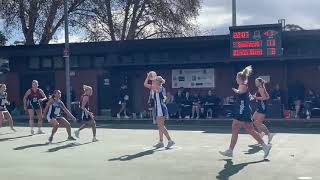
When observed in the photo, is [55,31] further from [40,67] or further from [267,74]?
[267,74]

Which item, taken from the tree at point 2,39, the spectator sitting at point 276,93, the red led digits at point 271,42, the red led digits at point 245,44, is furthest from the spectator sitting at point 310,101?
the tree at point 2,39

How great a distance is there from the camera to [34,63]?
28.8 meters

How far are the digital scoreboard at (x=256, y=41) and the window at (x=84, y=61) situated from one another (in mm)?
8292

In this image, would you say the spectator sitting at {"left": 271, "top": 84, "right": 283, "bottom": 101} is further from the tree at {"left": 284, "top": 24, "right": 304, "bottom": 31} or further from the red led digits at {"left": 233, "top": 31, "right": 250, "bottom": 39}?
the tree at {"left": 284, "top": 24, "right": 304, "bottom": 31}

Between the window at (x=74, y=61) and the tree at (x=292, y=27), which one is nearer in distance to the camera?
Result: the window at (x=74, y=61)

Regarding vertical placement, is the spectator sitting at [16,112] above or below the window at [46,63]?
below

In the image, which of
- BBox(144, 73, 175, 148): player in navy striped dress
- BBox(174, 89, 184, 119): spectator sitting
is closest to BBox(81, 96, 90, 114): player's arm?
BBox(144, 73, 175, 148): player in navy striped dress

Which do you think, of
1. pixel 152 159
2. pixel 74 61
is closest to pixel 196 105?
pixel 74 61

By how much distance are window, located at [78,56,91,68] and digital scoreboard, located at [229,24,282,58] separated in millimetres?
8292

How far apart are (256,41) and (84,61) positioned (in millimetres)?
9455

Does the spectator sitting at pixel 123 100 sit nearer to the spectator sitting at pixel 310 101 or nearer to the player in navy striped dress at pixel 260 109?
the spectator sitting at pixel 310 101

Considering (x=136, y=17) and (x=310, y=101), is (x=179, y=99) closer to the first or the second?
(x=310, y=101)

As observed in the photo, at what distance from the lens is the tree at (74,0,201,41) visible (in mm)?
34750

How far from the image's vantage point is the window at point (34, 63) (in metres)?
28.7
